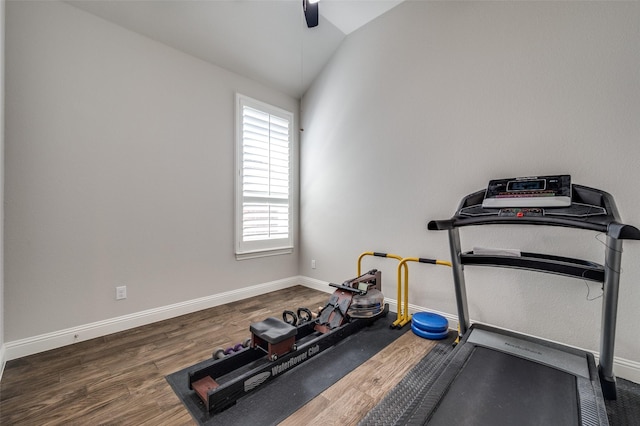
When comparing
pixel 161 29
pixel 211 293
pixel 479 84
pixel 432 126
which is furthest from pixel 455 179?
pixel 161 29

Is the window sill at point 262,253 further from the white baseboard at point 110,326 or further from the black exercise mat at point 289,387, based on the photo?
the black exercise mat at point 289,387

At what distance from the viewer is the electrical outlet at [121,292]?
2.53 m

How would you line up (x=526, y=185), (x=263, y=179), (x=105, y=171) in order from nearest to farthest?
(x=526, y=185), (x=105, y=171), (x=263, y=179)

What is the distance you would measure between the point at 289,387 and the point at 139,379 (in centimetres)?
101

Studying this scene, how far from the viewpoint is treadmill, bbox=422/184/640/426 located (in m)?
1.29

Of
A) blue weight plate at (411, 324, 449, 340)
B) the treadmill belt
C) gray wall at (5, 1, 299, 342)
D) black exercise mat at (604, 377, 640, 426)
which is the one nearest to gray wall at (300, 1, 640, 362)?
black exercise mat at (604, 377, 640, 426)

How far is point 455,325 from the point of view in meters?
2.56

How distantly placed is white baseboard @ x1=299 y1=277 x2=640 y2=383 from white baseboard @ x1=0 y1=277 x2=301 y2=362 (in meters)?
0.79

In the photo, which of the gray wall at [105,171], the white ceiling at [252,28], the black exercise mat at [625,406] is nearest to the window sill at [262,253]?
the gray wall at [105,171]

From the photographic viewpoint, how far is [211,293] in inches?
125

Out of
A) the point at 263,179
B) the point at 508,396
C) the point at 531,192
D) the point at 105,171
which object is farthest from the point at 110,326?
the point at 531,192

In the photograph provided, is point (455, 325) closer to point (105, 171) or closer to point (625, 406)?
point (625, 406)

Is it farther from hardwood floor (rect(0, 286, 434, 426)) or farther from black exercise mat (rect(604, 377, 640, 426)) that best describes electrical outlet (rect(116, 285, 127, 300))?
black exercise mat (rect(604, 377, 640, 426))

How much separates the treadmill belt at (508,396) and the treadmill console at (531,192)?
0.99m
